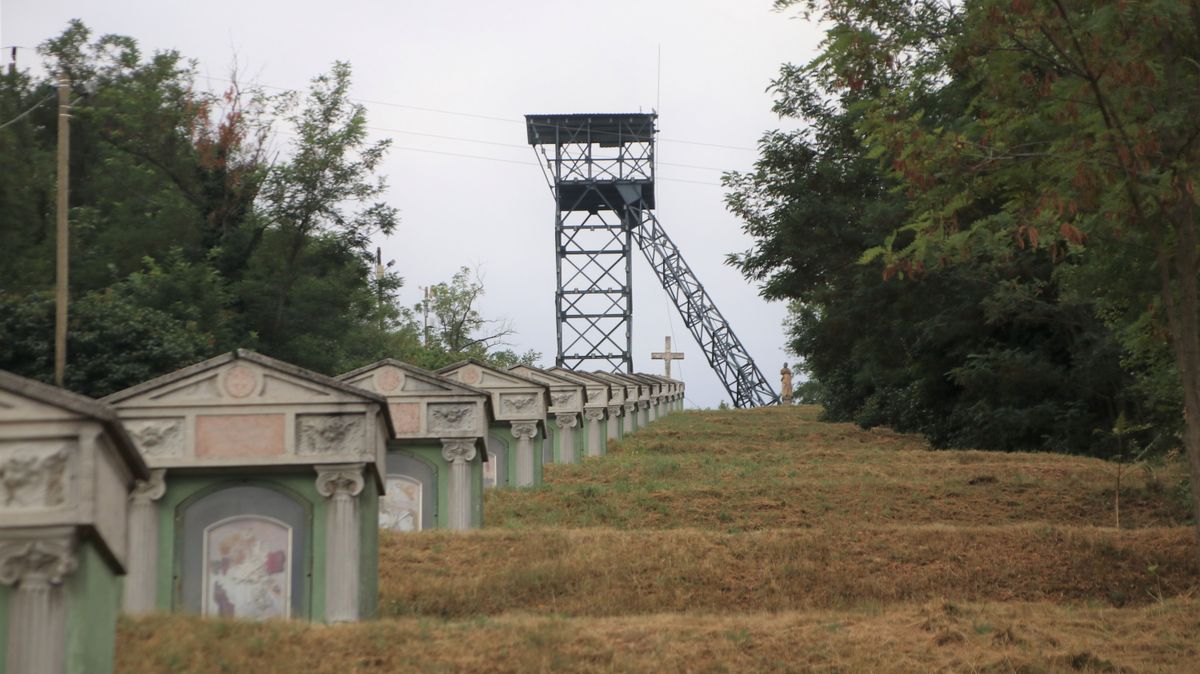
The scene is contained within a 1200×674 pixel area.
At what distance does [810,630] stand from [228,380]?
5313mm

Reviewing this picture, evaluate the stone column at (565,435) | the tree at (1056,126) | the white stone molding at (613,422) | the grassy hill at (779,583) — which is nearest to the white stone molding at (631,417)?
the white stone molding at (613,422)

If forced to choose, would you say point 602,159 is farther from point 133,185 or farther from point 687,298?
point 133,185

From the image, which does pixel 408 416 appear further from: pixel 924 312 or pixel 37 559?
pixel 924 312

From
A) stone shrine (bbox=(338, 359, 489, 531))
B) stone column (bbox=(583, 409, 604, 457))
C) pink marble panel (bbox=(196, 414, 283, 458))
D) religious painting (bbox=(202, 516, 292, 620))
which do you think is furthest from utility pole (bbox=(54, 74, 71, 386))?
religious painting (bbox=(202, 516, 292, 620))

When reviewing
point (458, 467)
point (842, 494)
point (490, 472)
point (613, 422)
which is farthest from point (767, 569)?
point (613, 422)

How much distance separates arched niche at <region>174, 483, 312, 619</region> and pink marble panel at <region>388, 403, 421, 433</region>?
679 centimetres

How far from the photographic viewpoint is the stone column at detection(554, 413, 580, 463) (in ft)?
108

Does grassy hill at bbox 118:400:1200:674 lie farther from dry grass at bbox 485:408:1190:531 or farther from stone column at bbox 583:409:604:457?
stone column at bbox 583:409:604:457

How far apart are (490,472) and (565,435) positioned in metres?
7.17

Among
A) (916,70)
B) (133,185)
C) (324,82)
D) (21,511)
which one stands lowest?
(21,511)

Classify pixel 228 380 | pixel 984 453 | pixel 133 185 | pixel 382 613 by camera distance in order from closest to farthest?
1. pixel 228 380
2. pixel 382 613
3. pixel 984 453
4. pixel 133 185

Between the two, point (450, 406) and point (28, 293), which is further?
point (28, 293)

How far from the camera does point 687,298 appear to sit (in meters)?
88.8

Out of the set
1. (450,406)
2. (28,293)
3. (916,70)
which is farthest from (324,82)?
(916,70)
